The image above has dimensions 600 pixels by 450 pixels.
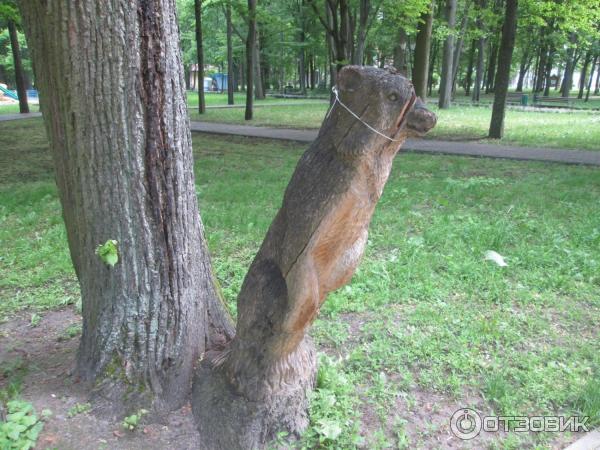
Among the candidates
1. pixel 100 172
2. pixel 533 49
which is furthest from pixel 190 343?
pixel 533 49

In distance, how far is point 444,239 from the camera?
5.70 m

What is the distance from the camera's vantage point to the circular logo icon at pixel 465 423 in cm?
296

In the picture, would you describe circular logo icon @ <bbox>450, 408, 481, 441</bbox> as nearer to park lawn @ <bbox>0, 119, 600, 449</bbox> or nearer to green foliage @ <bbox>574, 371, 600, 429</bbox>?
park lawn @ <bbox>0, 119, 600, 449</bbox>

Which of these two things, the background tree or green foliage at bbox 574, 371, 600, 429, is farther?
the background tree

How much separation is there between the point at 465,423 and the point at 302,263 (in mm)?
1552

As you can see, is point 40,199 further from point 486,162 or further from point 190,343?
point 486,162

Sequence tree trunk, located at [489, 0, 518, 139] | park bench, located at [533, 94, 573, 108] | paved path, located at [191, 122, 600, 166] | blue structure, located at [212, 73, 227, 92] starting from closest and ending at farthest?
paved path, located at [191, 122, 600, 166]
tree trunk, located at [489, 0, 518, 139]
park bench, located at [533, 94, 573, 108]
blue structure, located at [212, 73, 227, 92]

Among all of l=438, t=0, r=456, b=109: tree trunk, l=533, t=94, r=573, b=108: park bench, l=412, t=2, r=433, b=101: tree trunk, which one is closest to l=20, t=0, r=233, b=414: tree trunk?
l=412, t=2, r=433, b=101: tree trunk

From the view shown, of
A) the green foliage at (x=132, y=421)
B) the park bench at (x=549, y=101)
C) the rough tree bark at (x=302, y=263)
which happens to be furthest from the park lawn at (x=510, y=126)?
the green foliage at (x=132, y=421)

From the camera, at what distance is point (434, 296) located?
14.7 feet

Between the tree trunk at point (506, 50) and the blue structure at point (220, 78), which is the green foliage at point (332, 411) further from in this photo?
the blue structure at point (220, 78)

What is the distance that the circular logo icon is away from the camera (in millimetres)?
2957

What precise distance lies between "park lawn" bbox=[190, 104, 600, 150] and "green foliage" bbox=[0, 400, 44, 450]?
12.5 meters

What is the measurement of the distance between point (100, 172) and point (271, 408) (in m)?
1.56
